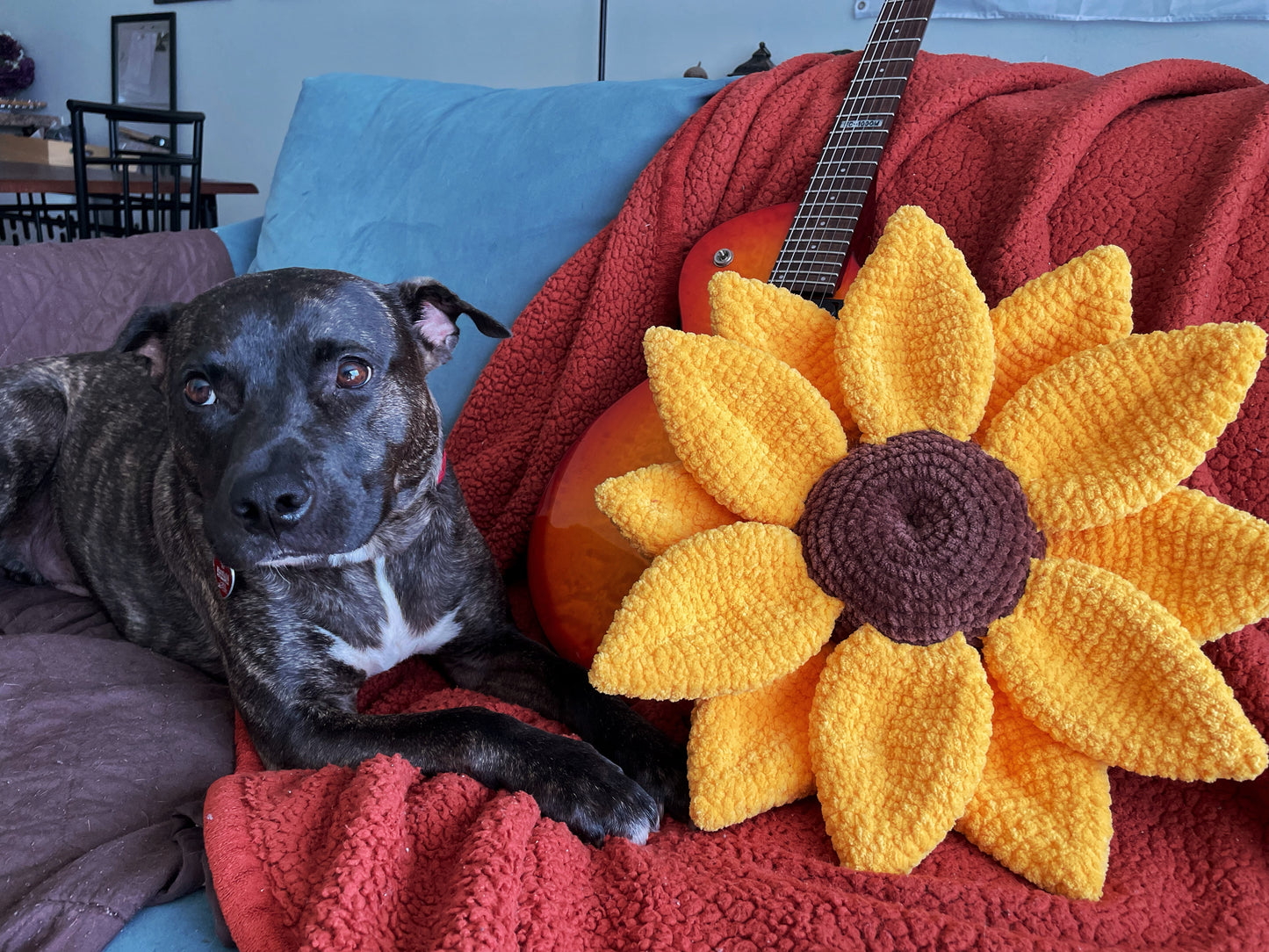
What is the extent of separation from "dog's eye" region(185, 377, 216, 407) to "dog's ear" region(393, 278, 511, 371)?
0.37 meters

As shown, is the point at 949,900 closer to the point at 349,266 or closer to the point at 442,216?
the point at 442,216

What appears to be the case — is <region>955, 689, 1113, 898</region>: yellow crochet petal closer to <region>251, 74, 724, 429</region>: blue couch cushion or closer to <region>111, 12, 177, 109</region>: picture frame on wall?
<region>251, 74, 724, 429</region>: blue couch cushion

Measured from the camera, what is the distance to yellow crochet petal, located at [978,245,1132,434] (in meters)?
0.98

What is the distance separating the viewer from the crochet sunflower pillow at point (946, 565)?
898mm

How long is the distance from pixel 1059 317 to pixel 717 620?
0.54 m

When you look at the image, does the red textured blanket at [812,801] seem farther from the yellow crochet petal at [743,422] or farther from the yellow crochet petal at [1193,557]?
the yellow crochet petal at [743,422]

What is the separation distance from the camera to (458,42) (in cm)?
447

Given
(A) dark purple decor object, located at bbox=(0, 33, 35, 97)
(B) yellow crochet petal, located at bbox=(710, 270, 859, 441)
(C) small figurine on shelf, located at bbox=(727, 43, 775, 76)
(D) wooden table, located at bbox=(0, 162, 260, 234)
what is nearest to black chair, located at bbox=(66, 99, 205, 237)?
(D) wooden table, located at bbox=(0, 162, 260, 234)

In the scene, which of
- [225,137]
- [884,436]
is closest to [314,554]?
[884,436]

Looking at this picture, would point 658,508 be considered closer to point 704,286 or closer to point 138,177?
point 704,286

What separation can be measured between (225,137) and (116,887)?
606 centimetres

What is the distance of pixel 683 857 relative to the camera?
3.19ft

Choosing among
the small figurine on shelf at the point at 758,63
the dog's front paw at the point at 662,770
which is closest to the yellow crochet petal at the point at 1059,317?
the dog's front paw at the point at 662,770

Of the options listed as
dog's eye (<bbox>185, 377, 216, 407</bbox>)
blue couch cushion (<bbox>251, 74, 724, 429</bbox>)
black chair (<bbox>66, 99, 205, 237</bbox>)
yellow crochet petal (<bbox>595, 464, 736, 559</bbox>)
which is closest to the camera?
yellow crochet petal (<bbox>595, 464, 736, 559</bbox>)
